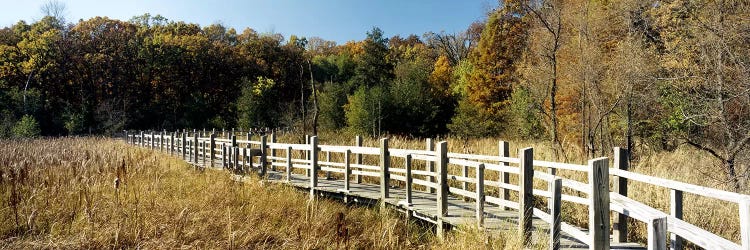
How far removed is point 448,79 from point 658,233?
124ft

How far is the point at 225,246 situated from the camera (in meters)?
5.36

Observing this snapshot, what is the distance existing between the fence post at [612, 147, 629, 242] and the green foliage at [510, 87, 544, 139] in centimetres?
1698

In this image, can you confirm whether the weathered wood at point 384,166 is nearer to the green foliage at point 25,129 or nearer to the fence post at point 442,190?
the fence post at point 442,190

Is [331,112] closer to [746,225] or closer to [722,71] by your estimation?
[722,71]

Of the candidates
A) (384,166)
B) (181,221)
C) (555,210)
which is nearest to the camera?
(555,210)

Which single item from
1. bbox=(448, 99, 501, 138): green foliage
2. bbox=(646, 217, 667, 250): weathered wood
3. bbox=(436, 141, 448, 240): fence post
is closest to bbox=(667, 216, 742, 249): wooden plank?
bbox=(646, 217, 667, 250): weathered wood

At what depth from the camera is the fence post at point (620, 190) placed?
222 inches

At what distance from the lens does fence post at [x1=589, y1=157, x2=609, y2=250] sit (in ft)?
13.3

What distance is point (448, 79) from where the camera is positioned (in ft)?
131

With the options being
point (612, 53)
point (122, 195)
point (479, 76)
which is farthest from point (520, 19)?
point (122, 195)

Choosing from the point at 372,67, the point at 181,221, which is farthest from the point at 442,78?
the point at 181,221

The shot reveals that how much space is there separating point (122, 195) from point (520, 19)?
27515 mm

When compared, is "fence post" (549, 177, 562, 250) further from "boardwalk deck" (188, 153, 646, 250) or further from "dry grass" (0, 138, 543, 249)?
"boardwalk deck" (188, 153, 646, 250)

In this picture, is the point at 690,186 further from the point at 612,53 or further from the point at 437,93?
the point at 437,93
